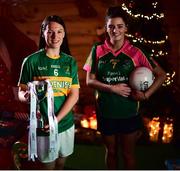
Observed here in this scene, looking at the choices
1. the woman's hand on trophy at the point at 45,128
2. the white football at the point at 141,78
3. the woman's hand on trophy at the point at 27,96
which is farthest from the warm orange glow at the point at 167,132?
the woman's hand on trophy at the point at 27,96

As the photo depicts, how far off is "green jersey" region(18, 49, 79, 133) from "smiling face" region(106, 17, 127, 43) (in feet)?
1.19

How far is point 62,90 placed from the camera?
238cm

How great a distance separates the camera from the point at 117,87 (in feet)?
8.29

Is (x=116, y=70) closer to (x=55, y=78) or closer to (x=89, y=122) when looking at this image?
(x=55, y=78)

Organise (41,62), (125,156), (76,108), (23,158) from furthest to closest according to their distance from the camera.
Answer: (76,108) → (23,158) → (125,156) → (41,62)

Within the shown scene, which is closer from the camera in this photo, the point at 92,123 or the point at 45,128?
the point at 45,128

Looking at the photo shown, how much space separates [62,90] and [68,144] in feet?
1.25

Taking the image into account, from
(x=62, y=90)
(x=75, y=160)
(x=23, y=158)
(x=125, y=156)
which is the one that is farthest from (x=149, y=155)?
(x=62, y=90)

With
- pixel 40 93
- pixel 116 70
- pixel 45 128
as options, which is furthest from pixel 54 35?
pixel 45 128

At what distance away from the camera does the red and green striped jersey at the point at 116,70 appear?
256cm

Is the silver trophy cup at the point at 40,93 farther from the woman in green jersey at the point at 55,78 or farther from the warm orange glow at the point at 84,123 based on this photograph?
the warm orange glow at the point at 84,123

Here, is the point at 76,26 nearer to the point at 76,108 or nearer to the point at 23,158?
the point at 76,108

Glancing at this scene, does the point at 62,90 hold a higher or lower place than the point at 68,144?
higher

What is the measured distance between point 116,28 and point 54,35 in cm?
45
